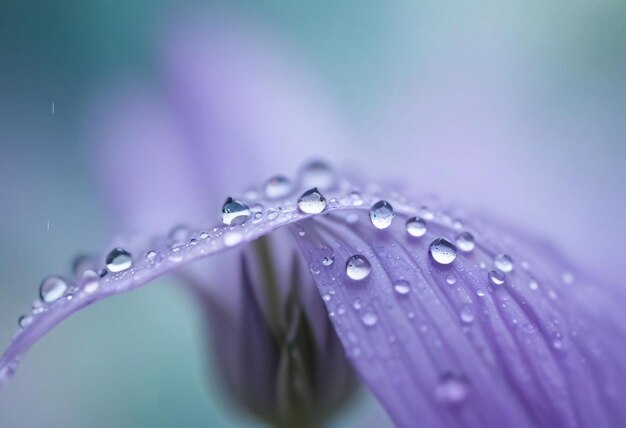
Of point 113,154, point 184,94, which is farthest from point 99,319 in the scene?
point 184,94

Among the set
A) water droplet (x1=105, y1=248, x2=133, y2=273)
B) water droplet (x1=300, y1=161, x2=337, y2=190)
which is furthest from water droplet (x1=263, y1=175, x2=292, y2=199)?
water droplet (x1=105, y1=248, x2=133, y2=273)

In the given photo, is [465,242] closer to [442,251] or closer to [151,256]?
[442,251]

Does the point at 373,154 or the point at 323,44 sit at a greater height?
the point at 323,44

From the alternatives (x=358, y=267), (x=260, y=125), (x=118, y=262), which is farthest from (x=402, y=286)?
(x=260, y=125)

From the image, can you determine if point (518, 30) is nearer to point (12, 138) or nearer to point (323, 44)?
point (323, 44)

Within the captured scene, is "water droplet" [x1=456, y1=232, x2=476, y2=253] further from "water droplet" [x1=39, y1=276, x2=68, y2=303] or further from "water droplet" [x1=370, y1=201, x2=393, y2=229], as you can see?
"water droplet" [x1=39, y1=276, x2=68, y2=303]

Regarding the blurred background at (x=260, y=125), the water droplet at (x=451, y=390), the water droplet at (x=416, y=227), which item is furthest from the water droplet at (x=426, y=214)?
the blurred background at (x=260, y=125)
